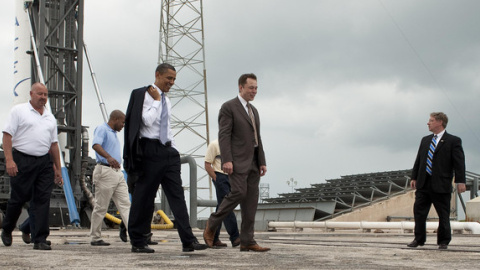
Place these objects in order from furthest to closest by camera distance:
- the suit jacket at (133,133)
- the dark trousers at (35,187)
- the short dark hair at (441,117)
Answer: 1. the short dark hair at (441,117)
2. the dark trousers at (35,187)
3. the suit jacket at (133,133)

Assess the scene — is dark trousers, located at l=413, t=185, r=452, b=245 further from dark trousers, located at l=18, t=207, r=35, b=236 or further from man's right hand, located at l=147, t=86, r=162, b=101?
dark trousers, located at l=18, t=207, r=35, b=236

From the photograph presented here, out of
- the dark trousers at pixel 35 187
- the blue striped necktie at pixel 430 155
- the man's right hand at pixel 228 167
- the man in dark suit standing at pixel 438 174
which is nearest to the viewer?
the man's right hand at pixel 228 167

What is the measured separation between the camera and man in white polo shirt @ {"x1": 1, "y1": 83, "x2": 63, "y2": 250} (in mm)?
7246

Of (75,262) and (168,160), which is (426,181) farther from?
(75,262)

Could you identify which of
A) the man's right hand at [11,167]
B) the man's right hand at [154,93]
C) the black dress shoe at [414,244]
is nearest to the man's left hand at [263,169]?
the man's right hand at [154,93]

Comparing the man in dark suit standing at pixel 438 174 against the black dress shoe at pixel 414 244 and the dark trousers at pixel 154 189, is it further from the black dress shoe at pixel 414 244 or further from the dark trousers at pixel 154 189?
the dark trousers at pixel 154 189

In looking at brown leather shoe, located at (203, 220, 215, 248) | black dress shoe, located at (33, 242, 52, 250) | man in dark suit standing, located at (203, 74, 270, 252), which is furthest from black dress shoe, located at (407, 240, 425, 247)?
black dress shoe, located at (33, 242, 52, 250)

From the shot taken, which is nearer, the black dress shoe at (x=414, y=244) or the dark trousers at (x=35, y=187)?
the dark trousers at (x=35, y=187)

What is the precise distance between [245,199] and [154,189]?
96cm

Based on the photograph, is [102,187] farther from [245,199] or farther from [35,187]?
[245,199]

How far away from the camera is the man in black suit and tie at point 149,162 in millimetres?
6211

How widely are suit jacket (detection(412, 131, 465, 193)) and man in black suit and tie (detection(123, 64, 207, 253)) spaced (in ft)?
10.6

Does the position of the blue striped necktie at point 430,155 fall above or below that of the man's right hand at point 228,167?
above

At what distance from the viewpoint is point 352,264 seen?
195 inches
